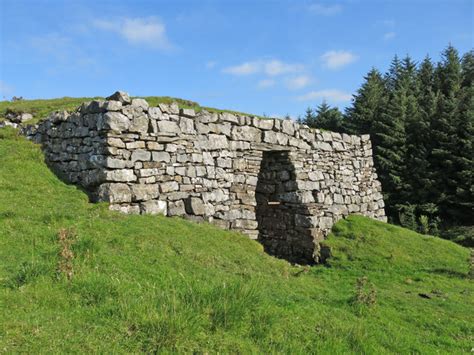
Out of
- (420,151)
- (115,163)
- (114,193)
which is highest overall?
(420,151)

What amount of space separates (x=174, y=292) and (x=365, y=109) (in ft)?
107

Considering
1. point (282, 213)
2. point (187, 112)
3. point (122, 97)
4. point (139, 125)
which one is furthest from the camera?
point (282, 213)

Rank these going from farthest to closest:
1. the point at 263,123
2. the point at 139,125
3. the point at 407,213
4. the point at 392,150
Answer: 1. the point at 392,150
2. the point at 407,213
3. the point at 263,123
4. the point at 139,125

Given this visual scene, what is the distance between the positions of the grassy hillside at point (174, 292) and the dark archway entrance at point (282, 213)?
5.84 feet

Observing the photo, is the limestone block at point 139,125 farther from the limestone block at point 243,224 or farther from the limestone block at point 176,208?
the limestone block at point 243,224

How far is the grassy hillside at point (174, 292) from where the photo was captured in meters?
4.40

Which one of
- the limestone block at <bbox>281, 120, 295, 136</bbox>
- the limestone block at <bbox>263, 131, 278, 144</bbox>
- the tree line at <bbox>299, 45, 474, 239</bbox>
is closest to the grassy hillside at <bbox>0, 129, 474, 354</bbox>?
the limestone block at <bbox>263, 131, 278, 144</bbox>

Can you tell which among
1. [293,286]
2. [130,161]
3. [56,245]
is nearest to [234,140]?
[130,161]

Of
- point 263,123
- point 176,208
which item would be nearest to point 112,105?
point 176,208

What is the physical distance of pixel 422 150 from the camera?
1166 inches

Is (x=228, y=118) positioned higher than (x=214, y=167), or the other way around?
(x=228, y=118)

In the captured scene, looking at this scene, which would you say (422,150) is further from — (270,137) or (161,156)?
(161,156)

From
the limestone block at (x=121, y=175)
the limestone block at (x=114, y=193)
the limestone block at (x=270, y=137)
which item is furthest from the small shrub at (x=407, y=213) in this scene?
the limestone block at (x=114, y=193)

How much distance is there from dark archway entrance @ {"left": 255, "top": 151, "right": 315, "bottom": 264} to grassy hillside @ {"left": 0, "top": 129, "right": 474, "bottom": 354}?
1.78 m
